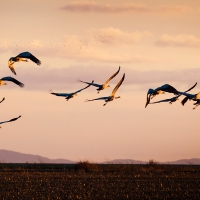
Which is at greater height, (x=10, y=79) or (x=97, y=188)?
(x=10, y=79)

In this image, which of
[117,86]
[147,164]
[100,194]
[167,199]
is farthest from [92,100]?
[147,164]

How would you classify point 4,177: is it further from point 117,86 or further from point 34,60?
point 34,60

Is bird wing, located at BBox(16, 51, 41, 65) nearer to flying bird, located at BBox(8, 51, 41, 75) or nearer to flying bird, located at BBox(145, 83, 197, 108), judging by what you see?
flying bird, located at BBox(8, 51, 41, 75)

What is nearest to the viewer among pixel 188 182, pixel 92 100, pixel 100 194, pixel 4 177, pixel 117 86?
pixel 100 194

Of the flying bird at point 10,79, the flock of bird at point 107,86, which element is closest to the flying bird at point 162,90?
the flock of bird at point 107,86

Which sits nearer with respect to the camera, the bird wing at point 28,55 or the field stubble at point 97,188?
the bird wing at point 28,55

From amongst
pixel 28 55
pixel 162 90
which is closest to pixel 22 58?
pixel 28 55

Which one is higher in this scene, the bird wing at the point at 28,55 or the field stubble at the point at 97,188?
the bird wing at the point at 28,55

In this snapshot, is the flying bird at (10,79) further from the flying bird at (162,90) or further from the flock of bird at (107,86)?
the flying bird at (162,90)

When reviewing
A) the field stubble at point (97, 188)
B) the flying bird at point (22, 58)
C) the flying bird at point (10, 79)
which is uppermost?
the flying bird at point (22, 58)

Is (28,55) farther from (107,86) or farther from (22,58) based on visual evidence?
(107,86)

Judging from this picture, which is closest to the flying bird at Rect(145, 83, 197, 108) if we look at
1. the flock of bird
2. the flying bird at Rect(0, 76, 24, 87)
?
the flock of bird

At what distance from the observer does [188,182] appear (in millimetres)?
38969

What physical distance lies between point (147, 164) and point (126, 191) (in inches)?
955
